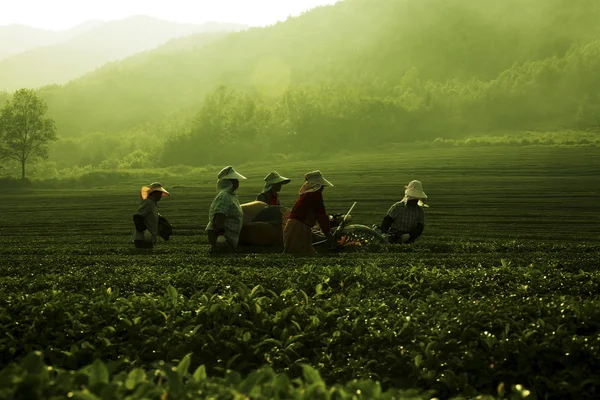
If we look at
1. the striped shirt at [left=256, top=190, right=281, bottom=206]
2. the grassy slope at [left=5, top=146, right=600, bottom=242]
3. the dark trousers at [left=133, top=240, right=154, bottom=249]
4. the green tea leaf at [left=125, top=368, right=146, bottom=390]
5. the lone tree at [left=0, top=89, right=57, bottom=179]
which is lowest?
the grassy slope at [left=5, top=146, right=600, bottom=242]

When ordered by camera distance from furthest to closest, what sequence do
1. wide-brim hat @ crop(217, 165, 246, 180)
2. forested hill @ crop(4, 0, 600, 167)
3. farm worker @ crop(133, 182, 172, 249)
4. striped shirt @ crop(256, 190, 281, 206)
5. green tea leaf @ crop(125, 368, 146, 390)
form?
forested hill @ crop(4, 0, 600, 167)
striped shirt @ crop(256, 190, 281, 206)
farm worker @ crop(133, 182, 172, 249)
wide-brim hat @ crop(217, 165, 246, 180)
green tea leaf @ crop(125, 368, 146, 390)

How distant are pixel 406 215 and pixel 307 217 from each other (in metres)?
2.77

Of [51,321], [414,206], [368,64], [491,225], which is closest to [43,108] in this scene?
[491,225]

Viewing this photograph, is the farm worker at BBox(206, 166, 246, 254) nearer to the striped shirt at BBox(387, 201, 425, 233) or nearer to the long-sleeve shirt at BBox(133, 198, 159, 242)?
the long-sleeve shirt at BBox(133, 198, 159, 242)

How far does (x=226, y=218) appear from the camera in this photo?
14.1 metres

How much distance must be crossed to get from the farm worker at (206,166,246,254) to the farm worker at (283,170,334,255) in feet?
4.29

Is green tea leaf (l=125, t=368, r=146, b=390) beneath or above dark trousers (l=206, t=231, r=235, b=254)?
above

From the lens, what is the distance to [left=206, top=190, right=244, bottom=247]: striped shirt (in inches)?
551

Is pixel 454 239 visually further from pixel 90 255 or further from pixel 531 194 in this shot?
pixel 531 194

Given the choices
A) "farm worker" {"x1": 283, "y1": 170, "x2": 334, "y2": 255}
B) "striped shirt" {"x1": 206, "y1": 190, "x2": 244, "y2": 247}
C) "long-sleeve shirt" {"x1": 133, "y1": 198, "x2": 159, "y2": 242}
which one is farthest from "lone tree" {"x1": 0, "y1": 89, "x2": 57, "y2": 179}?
"farm worker" {"x1": 283, "y1": 170, "x2": 334, "y2": 255}

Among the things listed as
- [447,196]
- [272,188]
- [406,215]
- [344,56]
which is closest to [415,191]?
[406,215]

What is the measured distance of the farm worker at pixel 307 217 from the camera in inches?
518

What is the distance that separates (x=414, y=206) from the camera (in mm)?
14922

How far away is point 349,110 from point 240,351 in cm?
8958
